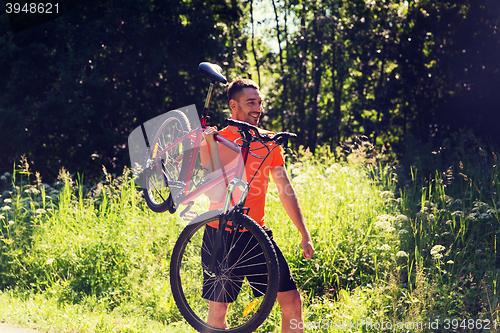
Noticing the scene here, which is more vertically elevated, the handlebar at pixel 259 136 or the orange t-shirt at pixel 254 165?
the handlebar at pixel 259 136

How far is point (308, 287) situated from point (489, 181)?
358 cm

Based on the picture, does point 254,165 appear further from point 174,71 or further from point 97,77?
point 174,71

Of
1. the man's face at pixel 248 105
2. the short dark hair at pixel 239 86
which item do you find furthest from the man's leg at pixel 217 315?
the short dark hair at pixel 239 86

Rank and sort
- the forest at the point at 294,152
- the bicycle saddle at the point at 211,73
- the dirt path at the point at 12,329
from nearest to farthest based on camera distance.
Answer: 1. the bicycle saddle at the point at 211,73
2. the dirt path at the point at 12,329
3. the forest at the point at 294,152

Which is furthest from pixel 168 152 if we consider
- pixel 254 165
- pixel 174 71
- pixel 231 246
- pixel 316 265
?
pixel 174 71

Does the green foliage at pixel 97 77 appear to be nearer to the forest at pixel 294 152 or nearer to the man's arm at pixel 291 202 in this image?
the forest at pixel 294 152

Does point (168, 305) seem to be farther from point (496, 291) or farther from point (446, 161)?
point (446, 161)

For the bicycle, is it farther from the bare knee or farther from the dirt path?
the dirt path

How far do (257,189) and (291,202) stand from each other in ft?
0.94

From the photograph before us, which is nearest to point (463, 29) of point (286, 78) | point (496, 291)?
point (286, 78)

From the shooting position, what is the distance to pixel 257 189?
2.99 metres

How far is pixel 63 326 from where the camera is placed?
13.3 feet

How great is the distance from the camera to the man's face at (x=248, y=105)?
9.59 ft

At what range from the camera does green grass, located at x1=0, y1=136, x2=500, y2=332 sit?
402 centimetres
